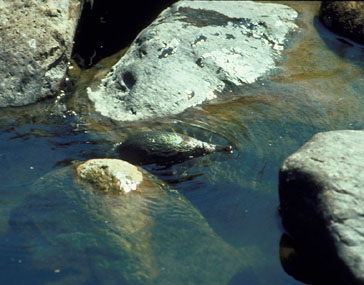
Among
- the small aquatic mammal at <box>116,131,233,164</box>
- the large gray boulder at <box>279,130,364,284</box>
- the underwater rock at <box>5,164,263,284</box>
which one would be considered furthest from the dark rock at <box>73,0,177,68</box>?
the large gray boulder at <box>279,130,364,284</box>

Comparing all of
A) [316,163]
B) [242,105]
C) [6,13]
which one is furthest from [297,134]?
[6,13]

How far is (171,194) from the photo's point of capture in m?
4.63

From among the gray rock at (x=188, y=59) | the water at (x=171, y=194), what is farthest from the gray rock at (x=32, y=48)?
the gray rock at (x=188, y=59)

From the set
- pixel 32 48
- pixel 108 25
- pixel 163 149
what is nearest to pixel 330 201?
pixel 163 149

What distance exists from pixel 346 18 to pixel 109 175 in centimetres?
409

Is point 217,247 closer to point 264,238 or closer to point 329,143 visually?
point 264,238

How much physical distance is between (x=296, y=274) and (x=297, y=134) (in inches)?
66.7

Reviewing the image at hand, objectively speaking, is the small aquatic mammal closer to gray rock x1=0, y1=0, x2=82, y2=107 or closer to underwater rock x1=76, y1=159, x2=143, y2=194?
underwater rock x1=76, y1=159, x2=143, y2=194

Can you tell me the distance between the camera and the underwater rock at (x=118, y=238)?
13.0 ft

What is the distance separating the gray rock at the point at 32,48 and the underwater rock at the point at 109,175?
5.41 feet

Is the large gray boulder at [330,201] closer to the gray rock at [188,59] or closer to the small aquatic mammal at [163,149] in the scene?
the small aquatic mammal at [163,149]

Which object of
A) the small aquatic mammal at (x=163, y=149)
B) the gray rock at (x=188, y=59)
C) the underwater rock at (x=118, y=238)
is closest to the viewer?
the underwater rock at (x=118, y=238)

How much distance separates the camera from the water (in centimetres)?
400

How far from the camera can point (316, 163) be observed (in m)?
4.03
